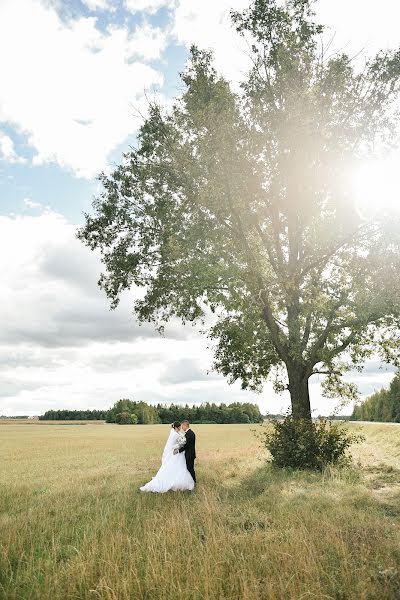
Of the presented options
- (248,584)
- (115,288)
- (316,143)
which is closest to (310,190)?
(316,143)

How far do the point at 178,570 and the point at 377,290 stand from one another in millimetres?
13436

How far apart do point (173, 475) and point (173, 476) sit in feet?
0.11

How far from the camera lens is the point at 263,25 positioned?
19.0 meters

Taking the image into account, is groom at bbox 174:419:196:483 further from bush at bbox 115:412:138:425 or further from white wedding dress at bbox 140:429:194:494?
bush at bbox 115:412:138:425

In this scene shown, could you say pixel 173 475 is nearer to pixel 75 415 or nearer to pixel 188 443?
pixel 188 443

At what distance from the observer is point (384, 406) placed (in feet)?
278

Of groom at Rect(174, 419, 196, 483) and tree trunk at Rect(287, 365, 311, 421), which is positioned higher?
tree trunk at Rect(287, 365, 311, 421)

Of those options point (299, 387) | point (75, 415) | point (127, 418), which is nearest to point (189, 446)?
point (299, 387)

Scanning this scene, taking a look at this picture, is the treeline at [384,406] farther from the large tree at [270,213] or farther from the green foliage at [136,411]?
the green foliage at [136,411]

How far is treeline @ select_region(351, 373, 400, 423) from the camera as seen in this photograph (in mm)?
78062

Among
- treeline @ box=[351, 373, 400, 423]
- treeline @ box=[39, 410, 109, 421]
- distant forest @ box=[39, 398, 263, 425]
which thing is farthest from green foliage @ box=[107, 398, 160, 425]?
treeline @ box=[351, 373, 400, 423]

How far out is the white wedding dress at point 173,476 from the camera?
14.9 metres

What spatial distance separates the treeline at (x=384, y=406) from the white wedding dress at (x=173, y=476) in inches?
2594

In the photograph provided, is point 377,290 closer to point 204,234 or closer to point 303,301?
point 303,301
